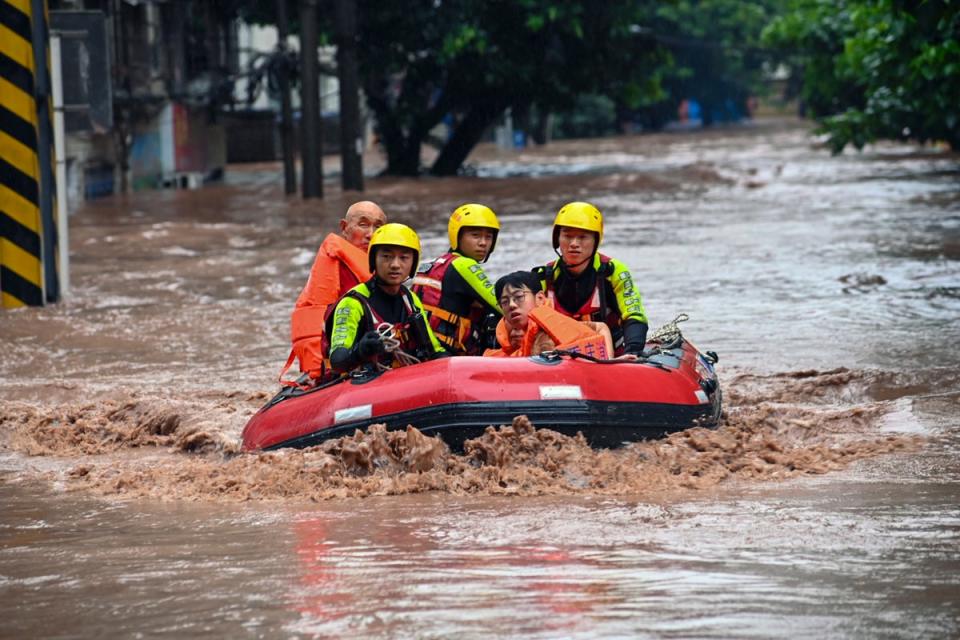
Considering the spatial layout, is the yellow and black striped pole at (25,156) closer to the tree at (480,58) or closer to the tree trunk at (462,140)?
the tree at (480,58)

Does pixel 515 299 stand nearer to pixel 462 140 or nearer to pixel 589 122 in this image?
pixel 462 140

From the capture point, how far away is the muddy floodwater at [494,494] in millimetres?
5512

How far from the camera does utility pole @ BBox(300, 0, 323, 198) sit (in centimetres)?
2686

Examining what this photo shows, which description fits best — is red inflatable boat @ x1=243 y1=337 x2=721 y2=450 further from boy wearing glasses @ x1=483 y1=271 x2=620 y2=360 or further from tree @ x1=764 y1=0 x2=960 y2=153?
tree @ x1=764 y1=0 x2=960 y2=153

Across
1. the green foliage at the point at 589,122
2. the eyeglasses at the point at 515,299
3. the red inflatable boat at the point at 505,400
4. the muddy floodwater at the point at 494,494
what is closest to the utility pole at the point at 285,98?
the muddy floodwater at the point at 494,494

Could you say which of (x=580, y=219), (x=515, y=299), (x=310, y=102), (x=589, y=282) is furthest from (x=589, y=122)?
(x=515, y=299)

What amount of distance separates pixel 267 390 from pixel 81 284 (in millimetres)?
6565

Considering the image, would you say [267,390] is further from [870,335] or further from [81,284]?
[81,284]

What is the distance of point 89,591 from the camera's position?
592 centimetres

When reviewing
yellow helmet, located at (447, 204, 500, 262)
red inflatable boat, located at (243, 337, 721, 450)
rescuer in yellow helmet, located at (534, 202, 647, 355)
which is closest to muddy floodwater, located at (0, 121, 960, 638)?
red inflatable boat, located at (243, 337, 721, 450)

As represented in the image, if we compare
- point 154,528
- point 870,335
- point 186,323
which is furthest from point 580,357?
point 186,323

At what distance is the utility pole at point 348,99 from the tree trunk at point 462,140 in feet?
18.1

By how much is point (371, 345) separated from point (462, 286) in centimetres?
84

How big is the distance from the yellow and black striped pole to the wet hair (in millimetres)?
6941
